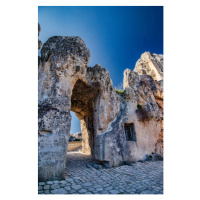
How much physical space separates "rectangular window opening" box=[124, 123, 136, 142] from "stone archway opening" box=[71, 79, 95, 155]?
211 cm

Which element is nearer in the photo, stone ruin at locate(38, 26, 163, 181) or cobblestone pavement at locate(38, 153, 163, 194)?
cobblestone pavement at locate(38, 153, 163, 194)

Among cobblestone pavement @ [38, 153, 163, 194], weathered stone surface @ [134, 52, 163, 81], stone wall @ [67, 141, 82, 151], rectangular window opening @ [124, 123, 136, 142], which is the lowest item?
stone wall @ [67, 141, 82, 151]

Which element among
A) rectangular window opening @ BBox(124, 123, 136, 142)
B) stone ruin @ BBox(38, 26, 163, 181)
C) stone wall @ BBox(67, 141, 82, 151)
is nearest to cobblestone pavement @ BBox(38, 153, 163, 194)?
stone ruin @ BBox(38, 26, 163, 181)

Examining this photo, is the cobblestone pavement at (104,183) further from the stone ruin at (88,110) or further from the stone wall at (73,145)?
the stone wall at (73,145)

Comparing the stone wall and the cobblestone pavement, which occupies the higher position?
the cobblestone pavement

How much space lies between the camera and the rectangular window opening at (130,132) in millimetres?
7830

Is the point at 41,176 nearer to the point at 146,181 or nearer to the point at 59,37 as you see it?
the point at 146,181

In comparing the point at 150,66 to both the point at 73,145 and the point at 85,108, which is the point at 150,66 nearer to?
the point at 73,145

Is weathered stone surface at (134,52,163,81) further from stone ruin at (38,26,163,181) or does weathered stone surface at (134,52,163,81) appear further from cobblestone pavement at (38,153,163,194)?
cobblestone pavement at (38,153,163,194)

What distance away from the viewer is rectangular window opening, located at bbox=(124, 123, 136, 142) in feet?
25.7

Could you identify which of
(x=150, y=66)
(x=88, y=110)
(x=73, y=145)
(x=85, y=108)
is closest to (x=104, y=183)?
(x=88, y=110)

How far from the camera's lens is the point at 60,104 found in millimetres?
5242

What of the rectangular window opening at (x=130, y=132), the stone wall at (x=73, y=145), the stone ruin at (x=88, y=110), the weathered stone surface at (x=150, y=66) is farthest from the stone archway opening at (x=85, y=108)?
the weathered stone surface at (x=150, y=66)
